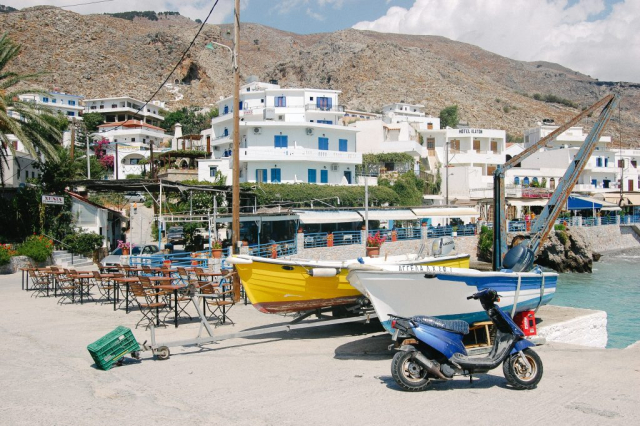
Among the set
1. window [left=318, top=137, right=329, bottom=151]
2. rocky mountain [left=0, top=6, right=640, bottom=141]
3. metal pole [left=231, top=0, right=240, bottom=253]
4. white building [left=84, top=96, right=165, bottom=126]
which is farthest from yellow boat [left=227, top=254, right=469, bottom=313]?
rocky mountain [left=0, top=6, right=640, bottom=141]

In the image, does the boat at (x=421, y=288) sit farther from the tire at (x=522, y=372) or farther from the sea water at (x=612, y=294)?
the sea water at (x=612, y=294)

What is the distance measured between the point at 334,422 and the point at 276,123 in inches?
1496

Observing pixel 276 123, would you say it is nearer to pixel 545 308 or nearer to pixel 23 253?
pixel 23 253

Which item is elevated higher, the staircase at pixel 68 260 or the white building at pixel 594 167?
the white building at pixel 594 167

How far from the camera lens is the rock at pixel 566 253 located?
3862cm

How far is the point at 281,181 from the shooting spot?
42281 millimetres

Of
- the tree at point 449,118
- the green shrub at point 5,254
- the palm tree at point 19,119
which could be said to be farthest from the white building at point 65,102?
the green shrub at point 5,254

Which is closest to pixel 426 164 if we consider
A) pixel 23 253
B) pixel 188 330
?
pixel 23 253

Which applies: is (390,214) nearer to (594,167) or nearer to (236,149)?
(236,149)

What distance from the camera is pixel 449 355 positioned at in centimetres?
743

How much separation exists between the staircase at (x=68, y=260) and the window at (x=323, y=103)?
89.4 ft

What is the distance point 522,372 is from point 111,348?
6165mm

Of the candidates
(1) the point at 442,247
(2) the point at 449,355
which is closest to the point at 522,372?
(2) the point at 449,355

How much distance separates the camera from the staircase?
25.9m
